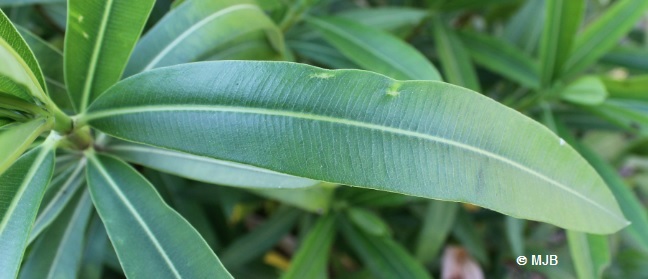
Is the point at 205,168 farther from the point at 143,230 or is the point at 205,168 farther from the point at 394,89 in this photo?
the point at 394,89

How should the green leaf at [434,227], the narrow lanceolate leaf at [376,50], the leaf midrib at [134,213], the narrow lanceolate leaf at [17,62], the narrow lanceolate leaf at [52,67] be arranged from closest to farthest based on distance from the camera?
the narrow lanceolate leaf at [17,62] → the leaf midrib at [134,213] → the narrow lanceolate leaf at [52,67] → the narrow lanceolate leaf at [376,50] → the green leaf at [434,227]

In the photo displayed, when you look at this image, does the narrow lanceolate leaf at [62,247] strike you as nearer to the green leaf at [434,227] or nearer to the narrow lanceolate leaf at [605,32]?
the green leaf at [434,227]

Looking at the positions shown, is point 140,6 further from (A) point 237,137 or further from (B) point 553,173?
(B) point 553,173

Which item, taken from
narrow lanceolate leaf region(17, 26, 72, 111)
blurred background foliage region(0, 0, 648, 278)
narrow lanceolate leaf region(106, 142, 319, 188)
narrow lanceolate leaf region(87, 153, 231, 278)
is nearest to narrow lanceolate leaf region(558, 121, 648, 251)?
blurred background foliage region(0, 0, 648, 278)

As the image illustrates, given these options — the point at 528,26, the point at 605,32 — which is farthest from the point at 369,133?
the point at 528,26

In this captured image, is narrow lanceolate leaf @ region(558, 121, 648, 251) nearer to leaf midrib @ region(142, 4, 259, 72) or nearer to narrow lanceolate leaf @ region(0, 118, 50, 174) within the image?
leaf midrib @ region(142, 4, 259, 72)

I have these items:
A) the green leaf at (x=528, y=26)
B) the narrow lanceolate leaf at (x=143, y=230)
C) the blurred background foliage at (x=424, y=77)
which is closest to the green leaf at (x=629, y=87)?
the blurred background foliage at (x=424, y=77)

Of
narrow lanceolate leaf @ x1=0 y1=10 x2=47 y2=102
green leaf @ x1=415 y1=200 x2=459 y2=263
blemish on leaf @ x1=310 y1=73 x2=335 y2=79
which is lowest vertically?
narrow lanceolate leaf @ x1=0 y1=10 x2=47 y2=102
